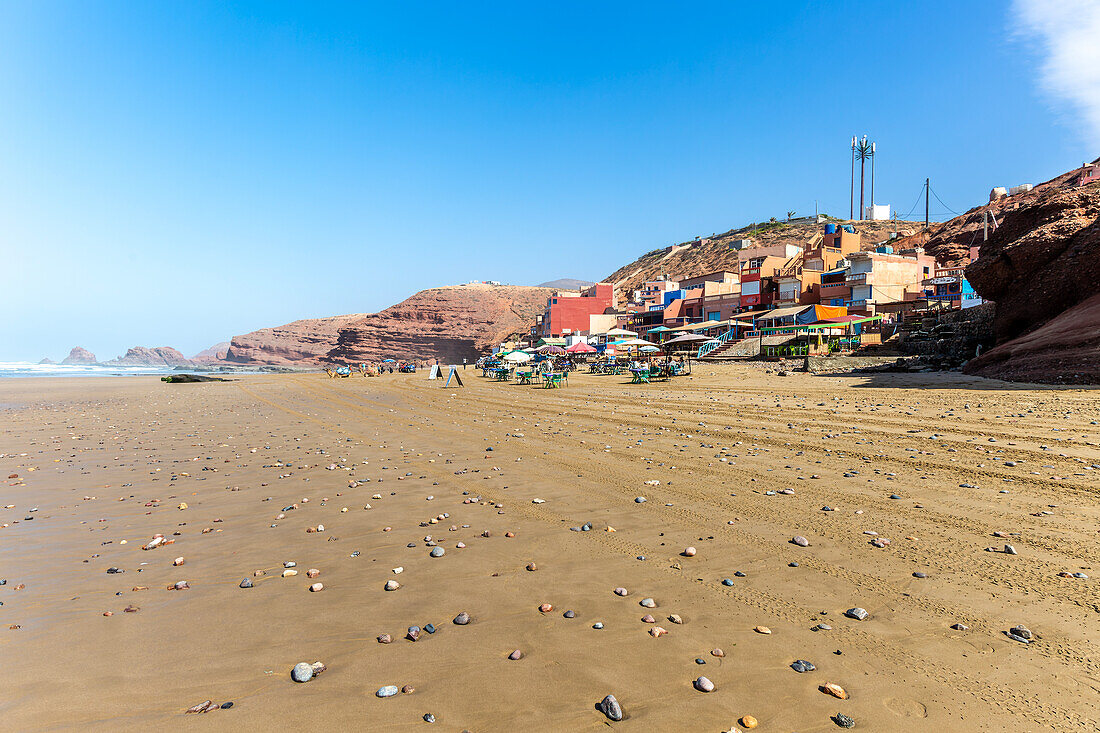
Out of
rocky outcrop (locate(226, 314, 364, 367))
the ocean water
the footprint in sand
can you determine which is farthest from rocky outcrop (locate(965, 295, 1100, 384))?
rocky outcrop (locate(226, 314, 364, 367))

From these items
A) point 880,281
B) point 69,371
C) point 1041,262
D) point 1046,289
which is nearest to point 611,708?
point 1046,289

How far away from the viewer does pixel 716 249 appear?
11781 centimetres

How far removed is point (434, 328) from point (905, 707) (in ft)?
423

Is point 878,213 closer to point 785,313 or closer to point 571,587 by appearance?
point 785,313

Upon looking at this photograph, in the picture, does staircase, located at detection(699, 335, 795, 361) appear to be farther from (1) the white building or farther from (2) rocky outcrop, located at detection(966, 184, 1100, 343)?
(1) the white building

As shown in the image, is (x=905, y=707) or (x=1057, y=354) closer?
(x=905, y=707)

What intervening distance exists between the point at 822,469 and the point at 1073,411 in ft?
25.7

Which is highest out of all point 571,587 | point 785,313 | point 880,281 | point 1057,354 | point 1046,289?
point 880,281

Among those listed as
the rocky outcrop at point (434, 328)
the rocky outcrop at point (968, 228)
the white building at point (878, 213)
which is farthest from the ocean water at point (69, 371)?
the white building at point (878, 213)

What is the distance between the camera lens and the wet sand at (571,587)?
2582 mm

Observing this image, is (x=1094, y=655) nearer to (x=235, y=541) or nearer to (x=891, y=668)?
(x=891, y=668)

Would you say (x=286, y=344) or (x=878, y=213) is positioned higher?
(x=878, y=213)

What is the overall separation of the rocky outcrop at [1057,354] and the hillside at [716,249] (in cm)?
7562

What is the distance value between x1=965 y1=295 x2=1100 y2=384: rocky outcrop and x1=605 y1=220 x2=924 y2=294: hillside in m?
75.6
